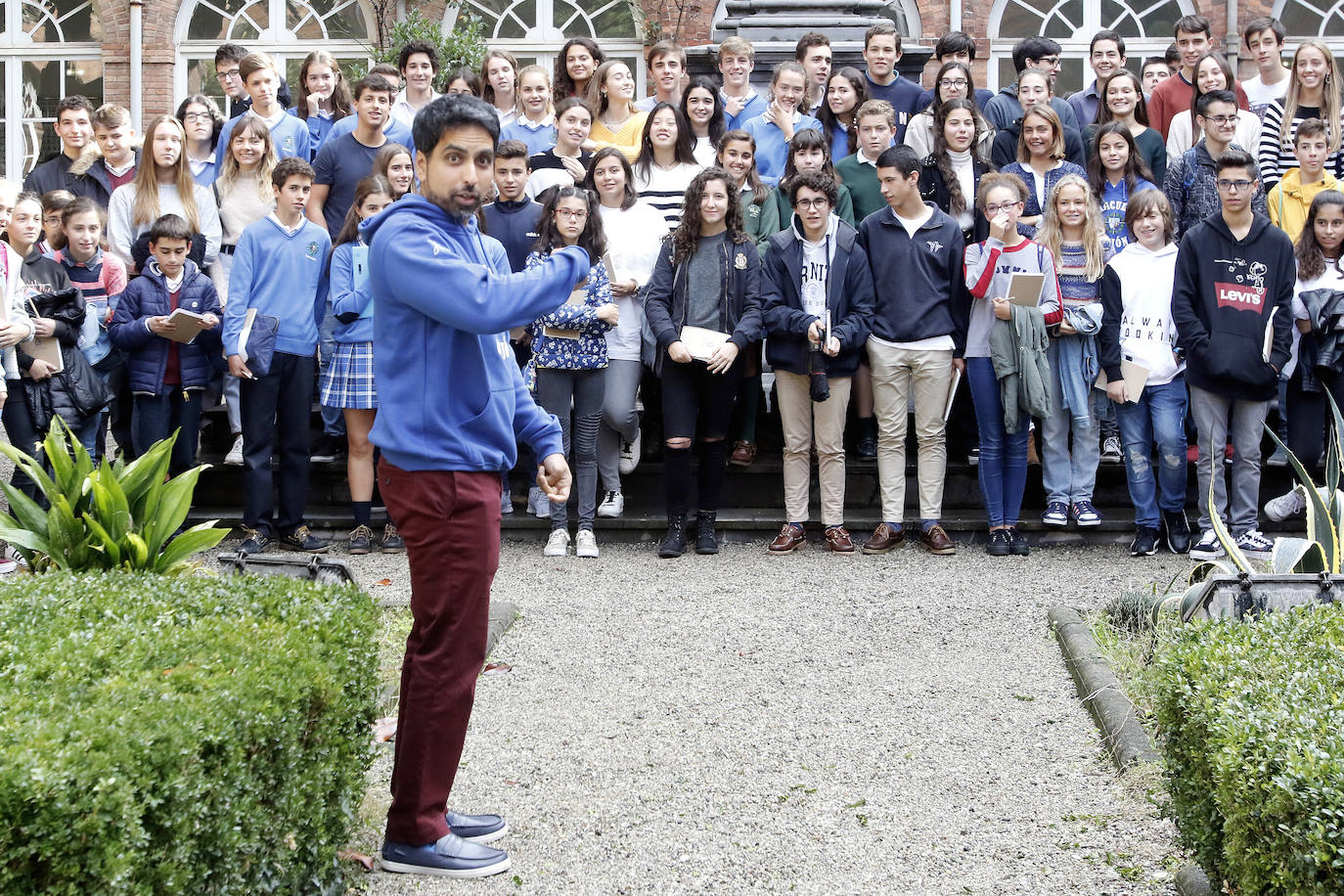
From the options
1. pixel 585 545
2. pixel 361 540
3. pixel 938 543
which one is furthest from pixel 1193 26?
pixel 361 540

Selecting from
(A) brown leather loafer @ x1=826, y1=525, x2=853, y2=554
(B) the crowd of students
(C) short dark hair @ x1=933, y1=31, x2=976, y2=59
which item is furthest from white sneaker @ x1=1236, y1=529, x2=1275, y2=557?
(C) short dark hair @ x1=933, y1=31, x2=976, y2=59

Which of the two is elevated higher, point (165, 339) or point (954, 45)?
point (954, 45)

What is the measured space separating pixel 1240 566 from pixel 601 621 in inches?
110

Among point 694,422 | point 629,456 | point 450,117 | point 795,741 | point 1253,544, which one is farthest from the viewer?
point 629,456

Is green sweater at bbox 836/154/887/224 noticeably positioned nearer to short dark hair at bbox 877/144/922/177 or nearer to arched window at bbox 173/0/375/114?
short dark hair at bbox 877/144/922/177

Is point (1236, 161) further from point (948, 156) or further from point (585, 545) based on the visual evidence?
point (585, 545)

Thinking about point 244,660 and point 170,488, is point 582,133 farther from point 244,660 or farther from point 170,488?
point 244,660

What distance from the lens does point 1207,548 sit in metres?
7.88

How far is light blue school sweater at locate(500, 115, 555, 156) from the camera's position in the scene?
9.38 m

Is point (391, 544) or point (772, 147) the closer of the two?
point (391, 544)

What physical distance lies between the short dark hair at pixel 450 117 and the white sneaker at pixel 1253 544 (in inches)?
222

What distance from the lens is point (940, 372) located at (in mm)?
8188

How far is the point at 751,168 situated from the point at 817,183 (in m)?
0.66

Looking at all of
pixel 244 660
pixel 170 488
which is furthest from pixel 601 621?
pixel 244 660
